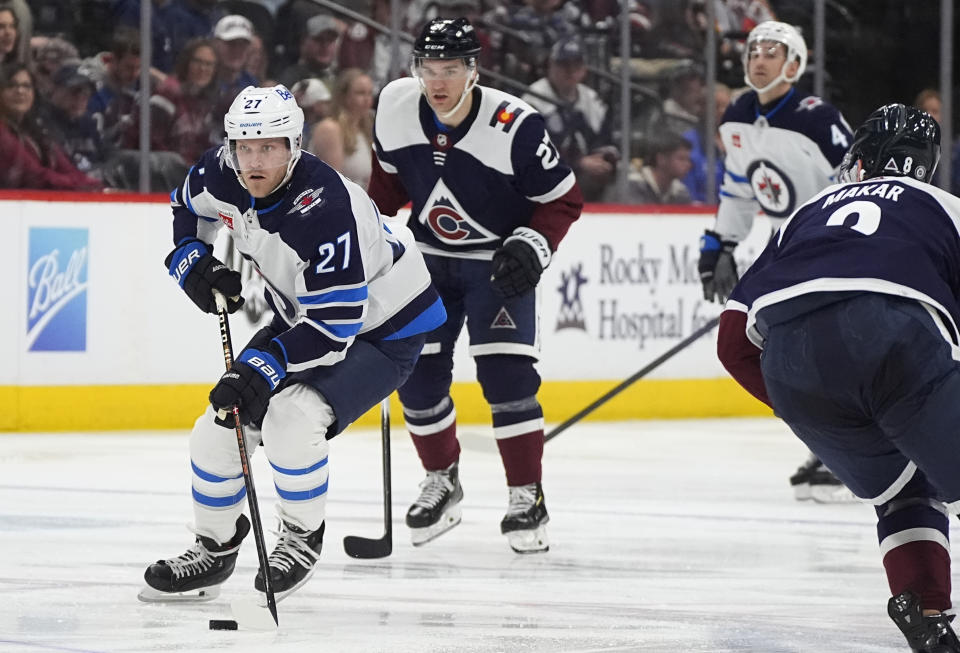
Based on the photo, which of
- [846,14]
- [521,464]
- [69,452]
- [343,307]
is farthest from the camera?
[846,14]

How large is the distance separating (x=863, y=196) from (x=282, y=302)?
4.04ft

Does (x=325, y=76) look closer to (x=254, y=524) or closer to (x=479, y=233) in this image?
(x=479, y=233)

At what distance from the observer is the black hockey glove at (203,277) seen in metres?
3.13

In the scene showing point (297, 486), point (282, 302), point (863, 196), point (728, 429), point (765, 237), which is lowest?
point (728, 429)

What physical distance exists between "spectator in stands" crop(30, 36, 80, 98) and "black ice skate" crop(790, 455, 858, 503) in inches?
128

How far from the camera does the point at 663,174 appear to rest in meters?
7.30

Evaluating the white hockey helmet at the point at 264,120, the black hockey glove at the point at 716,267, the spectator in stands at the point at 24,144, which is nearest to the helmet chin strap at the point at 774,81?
the black hockey glove at the point at 716,267

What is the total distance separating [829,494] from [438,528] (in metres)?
1.44

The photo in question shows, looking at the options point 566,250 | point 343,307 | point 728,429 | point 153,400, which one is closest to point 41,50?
point 153,400

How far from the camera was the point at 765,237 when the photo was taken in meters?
7.17

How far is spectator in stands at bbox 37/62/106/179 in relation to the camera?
6.23 meters

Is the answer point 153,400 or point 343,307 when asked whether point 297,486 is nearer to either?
point 343,307

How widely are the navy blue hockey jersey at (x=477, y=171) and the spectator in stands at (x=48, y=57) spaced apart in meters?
2.66

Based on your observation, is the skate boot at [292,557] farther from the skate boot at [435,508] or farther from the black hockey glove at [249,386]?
the skate boot at [435,508]
